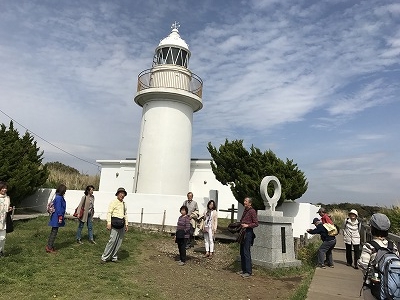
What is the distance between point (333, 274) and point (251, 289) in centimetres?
228

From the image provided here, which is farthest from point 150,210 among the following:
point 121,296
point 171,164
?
point 121,296

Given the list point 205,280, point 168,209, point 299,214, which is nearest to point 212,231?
point 205,280

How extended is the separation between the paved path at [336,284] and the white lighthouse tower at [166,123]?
8947 mm

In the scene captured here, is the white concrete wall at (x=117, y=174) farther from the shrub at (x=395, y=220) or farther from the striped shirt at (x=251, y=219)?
the shrub at (x=395, y=220)

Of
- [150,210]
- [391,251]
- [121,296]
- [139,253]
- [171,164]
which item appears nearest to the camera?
[391,251]

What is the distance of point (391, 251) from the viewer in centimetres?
321

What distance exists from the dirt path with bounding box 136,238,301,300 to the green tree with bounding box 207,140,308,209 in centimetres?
425

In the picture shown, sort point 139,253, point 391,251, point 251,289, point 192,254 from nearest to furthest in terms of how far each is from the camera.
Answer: point 391,251 < point 251,289 < point 139,253 < point 192,254

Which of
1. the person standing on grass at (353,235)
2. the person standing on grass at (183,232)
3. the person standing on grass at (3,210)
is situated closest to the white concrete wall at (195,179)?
the person standing on grass at (183,232)

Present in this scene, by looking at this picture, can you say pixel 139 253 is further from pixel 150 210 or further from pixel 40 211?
pixel 40 211

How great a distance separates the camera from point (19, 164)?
48.8 ft

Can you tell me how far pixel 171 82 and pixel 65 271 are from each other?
11.0 meters

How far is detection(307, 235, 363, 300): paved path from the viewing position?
584 centimetres

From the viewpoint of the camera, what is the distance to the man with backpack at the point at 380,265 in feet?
9.65
